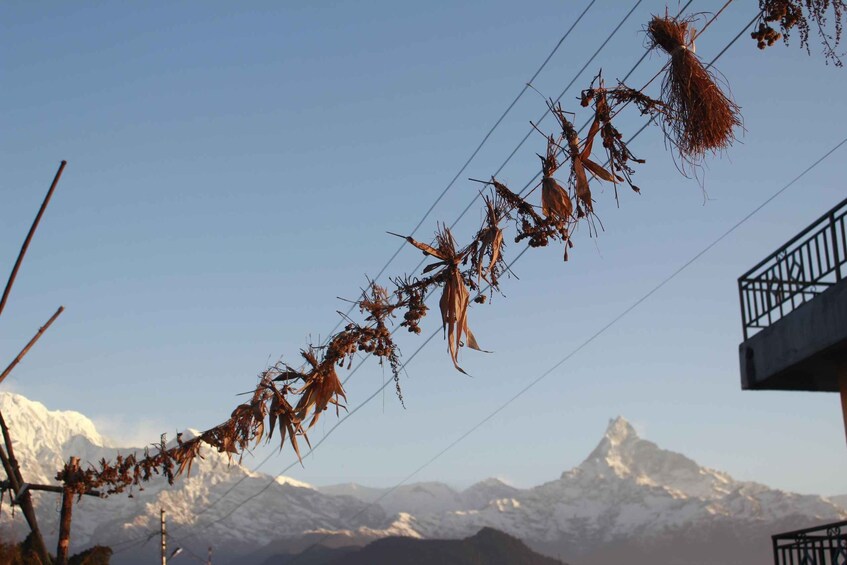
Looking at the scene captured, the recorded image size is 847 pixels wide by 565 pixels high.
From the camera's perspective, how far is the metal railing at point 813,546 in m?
14.0

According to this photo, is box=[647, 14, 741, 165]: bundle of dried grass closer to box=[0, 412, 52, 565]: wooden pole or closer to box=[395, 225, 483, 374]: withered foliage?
box=[395, 225, 483, 374]: withered foliage

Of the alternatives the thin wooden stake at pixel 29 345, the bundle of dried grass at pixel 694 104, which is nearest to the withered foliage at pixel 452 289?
the bundle of dried grass at pixel 694 104

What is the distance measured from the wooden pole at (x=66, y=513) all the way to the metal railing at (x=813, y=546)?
11609 mm

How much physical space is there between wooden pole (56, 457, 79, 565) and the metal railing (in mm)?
11609

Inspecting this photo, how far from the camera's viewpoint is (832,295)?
13.2 m

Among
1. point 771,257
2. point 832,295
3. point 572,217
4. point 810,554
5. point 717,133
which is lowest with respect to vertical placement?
point 810,554

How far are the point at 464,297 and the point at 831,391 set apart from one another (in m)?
7.74

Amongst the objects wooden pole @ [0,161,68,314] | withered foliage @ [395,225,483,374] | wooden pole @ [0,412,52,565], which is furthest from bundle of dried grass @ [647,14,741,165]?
wooden pole @ [0,412,52,565]

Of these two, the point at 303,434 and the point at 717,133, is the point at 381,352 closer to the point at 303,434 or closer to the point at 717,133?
the point at 303,434

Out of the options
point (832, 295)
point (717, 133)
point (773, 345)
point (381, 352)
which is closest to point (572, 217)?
point (717, 133)

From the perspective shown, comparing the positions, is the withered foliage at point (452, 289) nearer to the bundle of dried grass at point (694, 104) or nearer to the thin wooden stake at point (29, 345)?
the bundle of dried grass at point (694, 104)

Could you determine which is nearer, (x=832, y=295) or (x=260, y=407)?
(x=260, y=407)

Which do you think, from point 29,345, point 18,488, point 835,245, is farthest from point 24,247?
point 835,245

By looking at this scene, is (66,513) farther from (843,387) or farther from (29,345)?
(843,387)
